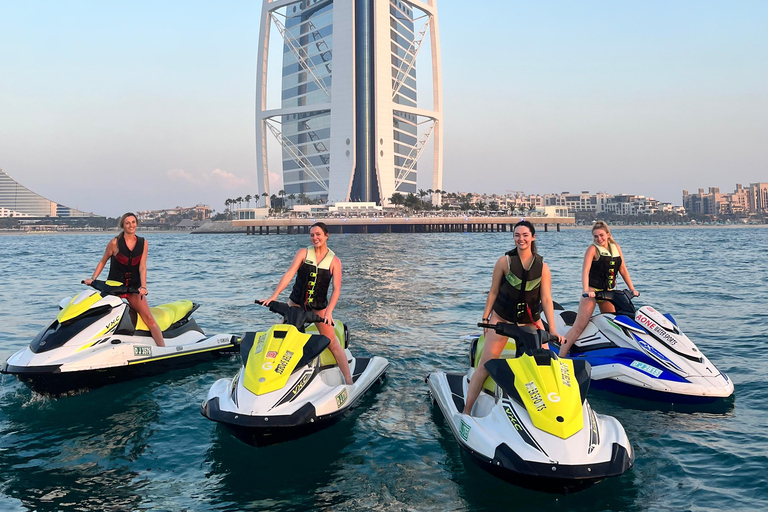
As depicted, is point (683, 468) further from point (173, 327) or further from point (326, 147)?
point (326, 147)

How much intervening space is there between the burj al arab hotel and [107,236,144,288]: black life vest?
385 ft

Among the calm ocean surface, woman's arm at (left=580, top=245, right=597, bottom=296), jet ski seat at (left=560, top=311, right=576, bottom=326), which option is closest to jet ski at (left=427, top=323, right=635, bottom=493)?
the calm ocean surface

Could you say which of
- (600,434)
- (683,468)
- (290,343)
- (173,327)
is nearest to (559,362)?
(600,434)

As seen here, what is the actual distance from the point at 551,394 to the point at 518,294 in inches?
44.2

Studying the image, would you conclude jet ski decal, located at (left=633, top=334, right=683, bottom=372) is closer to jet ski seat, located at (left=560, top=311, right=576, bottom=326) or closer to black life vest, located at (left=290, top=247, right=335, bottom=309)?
jet ski seat, located at (left=560, top=311, right=576, bottom=326)

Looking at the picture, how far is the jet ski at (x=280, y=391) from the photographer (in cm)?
549

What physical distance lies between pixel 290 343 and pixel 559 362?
8.20ft


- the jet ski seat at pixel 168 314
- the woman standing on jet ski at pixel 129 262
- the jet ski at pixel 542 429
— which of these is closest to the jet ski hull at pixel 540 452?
the jet ski at pixel 542 429

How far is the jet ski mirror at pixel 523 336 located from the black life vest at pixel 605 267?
9.77ft

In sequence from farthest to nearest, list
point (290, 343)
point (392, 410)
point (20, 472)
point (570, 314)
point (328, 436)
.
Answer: point (570, 314) → point (392, 410) → point (328, 436) → point (290, 343) → point (20, 472)

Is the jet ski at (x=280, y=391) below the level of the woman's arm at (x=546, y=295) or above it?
below

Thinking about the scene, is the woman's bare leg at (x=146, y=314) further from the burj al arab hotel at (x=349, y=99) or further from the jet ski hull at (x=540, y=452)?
the burj al arab hotel at (x=349, y=99)

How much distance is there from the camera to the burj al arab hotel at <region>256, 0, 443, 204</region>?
12331cm

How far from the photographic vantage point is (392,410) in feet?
24.1
